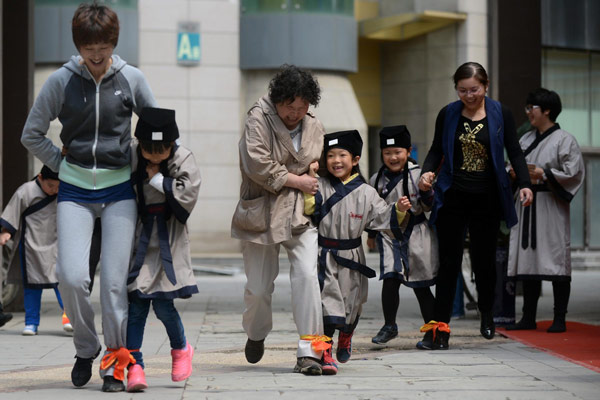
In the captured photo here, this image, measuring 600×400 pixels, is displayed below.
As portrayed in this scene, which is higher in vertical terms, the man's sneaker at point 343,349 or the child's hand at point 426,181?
the child's hand at point 426,181

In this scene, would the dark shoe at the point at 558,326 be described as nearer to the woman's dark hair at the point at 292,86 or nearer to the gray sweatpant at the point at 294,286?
the gray sweatpant at the point at 294,286

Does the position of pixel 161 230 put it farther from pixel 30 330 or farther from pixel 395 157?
pixel 30 330

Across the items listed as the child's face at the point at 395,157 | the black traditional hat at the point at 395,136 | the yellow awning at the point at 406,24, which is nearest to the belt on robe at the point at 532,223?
the child's face at the point at 395,157

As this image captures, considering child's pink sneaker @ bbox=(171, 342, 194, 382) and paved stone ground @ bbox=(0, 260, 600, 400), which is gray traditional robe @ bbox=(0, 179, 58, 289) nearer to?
paved stone ground @ bbox=(0, 260, 600, 400)

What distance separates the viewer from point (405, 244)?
8.18 meters

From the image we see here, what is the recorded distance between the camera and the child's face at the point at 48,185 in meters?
9.23

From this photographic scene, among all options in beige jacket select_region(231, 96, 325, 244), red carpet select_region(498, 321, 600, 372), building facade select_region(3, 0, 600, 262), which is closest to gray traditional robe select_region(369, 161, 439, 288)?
red carpet select_region(498, 321, 600, 372)

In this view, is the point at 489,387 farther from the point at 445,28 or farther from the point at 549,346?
the point at 445,28

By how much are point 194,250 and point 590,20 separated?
980cm

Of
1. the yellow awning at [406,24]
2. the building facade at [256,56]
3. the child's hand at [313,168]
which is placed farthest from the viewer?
the yellow awning at [406,24]

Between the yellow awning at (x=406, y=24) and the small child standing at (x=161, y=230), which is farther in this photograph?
the yellow awning at (x=406, y=24)

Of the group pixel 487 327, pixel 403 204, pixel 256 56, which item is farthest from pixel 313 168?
pixel 256 56

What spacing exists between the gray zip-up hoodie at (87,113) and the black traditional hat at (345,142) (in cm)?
146

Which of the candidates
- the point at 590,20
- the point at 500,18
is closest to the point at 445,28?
the point at 590,20
